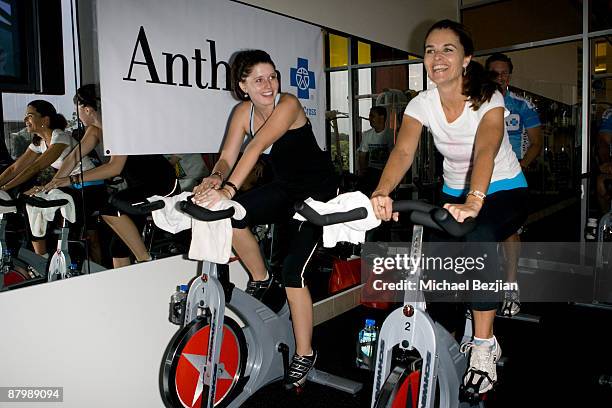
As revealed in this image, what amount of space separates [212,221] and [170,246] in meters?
0.68

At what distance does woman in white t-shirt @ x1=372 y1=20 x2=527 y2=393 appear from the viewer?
1.85m

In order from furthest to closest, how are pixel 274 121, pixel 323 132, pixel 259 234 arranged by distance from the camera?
pixel 323 132
pixel 259 234
pixel 274 121

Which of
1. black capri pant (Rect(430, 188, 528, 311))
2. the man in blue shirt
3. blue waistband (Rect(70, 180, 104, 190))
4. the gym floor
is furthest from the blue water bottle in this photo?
blue waistband (Rect(70, 180, 104, 190))

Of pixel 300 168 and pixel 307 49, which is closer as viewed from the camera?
pixel 300 168

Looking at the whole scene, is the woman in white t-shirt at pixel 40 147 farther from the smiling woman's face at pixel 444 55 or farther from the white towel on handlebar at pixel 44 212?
the smiling woman's face at pixel 444 55

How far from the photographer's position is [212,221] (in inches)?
79.0

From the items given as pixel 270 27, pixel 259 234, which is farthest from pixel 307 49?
pixel 259 234

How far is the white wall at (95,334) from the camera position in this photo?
1987mm

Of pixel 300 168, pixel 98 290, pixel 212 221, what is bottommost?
pixel 98 290

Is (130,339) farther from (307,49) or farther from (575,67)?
(575,67)

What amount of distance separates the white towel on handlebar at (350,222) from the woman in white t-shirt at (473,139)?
12cm

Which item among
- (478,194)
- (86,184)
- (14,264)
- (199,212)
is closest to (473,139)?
(478,194)

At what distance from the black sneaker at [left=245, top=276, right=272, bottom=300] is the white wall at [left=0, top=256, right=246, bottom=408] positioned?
348 millimetres

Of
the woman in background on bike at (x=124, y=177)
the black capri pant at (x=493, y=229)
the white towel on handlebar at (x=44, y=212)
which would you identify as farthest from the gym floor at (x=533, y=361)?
the white towel on handlebar at (x=44, y=212)
